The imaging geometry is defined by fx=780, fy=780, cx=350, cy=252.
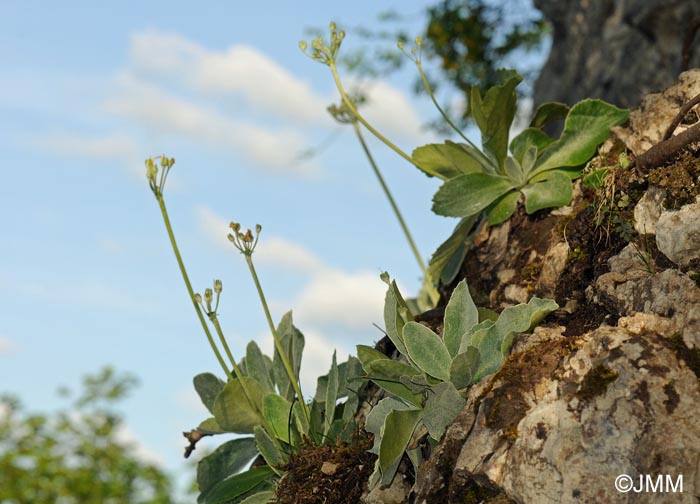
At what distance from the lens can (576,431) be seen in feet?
6.19

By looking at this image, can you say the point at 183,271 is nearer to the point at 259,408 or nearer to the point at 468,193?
the point at 259,408

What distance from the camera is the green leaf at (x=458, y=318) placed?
93.4 inches

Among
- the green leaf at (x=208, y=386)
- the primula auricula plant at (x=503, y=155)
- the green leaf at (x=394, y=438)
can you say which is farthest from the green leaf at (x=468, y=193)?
the green leaf at (x=208, y=386)

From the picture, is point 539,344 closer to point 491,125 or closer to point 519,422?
point 519,422

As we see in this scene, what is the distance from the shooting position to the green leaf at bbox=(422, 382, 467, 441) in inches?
87.2

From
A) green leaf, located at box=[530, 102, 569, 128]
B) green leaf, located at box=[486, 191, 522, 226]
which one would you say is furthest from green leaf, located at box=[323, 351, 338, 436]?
green leaf, located at box=[530, 102, 569, 128]

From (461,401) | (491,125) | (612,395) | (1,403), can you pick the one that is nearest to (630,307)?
(612,395)

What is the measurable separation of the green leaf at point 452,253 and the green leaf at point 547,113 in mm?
481

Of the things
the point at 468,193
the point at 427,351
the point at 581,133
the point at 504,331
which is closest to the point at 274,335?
the point at 427,351

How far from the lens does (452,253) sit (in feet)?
10.6

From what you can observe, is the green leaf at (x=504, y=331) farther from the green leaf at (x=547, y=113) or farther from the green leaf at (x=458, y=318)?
the green leaf at (x=547, y=113)

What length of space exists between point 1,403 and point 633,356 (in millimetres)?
11666

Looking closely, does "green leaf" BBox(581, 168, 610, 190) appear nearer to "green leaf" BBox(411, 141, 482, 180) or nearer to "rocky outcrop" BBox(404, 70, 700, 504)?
"rocky outcrop" BBox(404, 70, 700, 504)

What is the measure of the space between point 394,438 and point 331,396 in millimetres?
518
